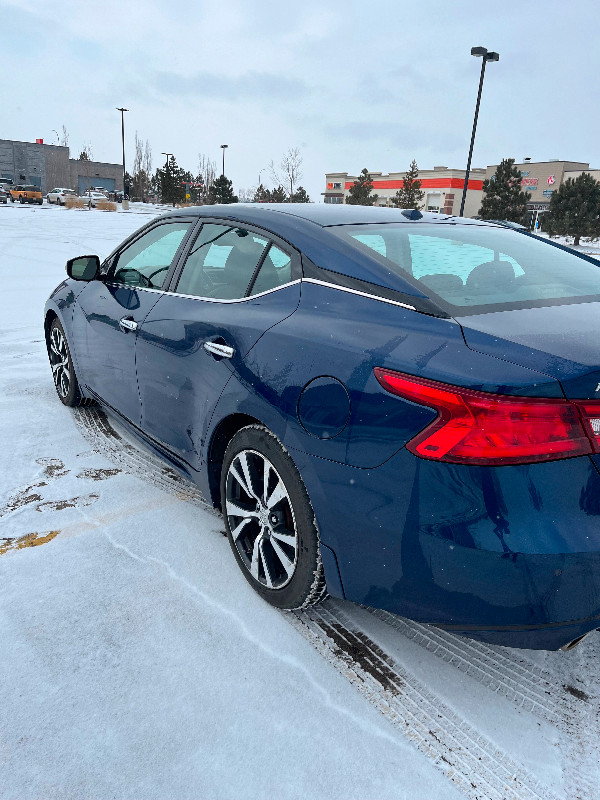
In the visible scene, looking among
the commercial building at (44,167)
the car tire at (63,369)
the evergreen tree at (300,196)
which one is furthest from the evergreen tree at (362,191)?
the car tire at (63,369)

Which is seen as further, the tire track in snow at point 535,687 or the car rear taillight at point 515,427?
the tire track in snow at point 535,687

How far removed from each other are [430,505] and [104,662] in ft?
4.31

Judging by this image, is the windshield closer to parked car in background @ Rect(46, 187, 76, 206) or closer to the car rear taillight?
the car rear taillight

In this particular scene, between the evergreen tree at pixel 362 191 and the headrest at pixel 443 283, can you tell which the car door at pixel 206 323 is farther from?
the evergreen tree at pixel 362 191

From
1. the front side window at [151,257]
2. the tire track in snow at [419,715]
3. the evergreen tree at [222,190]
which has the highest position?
the evergreen tree at [222,190]

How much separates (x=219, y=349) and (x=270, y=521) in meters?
0.74

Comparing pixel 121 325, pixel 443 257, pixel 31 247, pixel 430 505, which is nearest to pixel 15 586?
pixel 121 325

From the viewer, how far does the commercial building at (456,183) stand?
2997 inches

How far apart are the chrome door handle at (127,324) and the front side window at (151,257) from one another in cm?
21

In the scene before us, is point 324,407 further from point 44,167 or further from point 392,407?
point 44,167

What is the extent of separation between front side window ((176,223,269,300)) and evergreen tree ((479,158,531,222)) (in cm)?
4359

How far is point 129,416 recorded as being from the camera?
11.5ft

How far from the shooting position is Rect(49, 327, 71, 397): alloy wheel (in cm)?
452

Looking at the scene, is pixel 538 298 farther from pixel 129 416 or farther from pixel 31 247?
pixel 31 247
